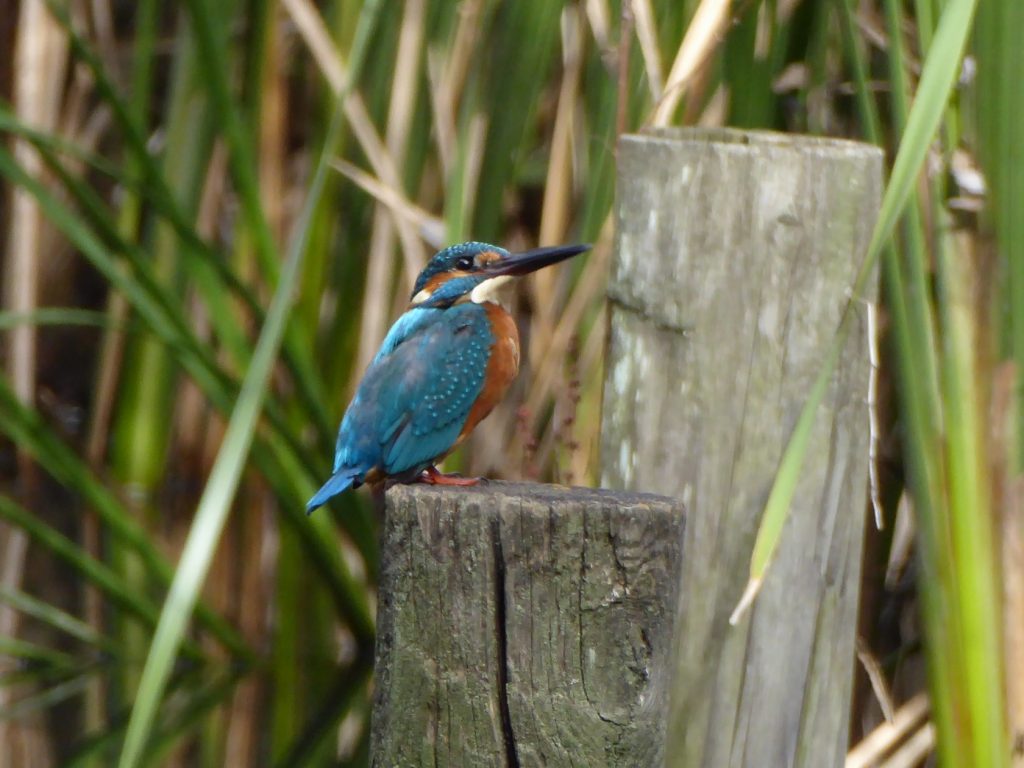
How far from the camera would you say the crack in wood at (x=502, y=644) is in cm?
133

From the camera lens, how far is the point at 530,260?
245 cm

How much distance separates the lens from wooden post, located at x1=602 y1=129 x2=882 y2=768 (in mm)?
1608

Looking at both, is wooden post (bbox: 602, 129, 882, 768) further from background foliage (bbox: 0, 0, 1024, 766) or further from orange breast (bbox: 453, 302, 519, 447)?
orange breast (bbox: 453, 302, 519, 447)

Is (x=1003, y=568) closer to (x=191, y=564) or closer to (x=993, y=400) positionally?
(x=993, y=400)

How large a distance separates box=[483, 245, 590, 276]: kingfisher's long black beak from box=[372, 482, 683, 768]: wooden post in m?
1.02

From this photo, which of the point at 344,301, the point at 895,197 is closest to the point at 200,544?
the point at 895,197

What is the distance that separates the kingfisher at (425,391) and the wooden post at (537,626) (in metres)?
0.81

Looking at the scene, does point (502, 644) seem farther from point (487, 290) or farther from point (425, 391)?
point (487, 290)

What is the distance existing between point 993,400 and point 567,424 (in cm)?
85

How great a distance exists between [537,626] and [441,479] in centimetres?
61

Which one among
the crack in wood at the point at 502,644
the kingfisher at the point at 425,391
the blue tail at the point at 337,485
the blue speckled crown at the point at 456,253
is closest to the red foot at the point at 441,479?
the kingfisher at the point at 425,391

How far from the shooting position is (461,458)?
3.41 metres

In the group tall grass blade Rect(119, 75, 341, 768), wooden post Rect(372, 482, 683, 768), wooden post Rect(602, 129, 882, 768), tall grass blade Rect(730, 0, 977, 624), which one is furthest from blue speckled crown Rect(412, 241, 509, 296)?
wooden post Rect(372, 482, 683, 768)

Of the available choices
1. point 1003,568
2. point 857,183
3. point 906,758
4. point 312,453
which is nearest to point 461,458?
point 312,453
